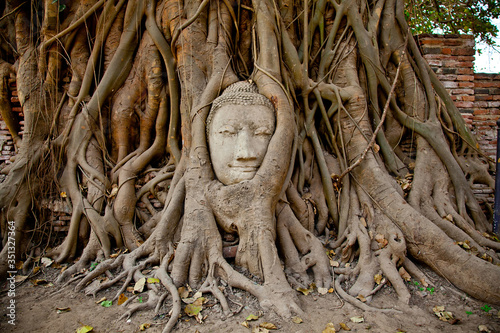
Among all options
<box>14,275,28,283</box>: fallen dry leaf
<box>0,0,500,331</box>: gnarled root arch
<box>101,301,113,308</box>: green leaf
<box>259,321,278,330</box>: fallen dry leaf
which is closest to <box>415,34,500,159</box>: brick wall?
<box>0,0,500,331</box>: gnarled root arch

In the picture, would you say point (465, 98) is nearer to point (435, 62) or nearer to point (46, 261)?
point (435, 62)

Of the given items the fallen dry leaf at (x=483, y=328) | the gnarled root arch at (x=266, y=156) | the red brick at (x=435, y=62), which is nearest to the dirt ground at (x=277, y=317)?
the fallen dry leaf at (x=483, y=328)

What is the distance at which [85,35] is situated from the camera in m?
3.90

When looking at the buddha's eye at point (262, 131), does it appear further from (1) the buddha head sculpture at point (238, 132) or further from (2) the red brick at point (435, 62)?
(2) the red brick at point (435, 62)

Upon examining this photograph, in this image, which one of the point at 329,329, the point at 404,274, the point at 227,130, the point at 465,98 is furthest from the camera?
the point at 465,98

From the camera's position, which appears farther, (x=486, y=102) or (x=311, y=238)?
(x=486, y=102)

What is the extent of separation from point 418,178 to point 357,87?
119 cm

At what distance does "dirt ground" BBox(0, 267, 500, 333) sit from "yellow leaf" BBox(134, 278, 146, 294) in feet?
0.28

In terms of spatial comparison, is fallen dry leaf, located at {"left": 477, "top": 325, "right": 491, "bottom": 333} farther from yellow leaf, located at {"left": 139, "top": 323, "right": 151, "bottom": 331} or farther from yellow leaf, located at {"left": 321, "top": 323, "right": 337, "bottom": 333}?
yellow leaf, located at {"left": 139, "top": 323, "right": 151, "bottom": 331}

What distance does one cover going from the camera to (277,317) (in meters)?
2.10

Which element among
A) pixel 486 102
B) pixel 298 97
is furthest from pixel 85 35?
pixel 486 102

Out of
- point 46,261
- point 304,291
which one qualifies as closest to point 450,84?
point 304,291

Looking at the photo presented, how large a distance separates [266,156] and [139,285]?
1.52m

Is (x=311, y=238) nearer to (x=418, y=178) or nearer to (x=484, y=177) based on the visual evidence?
(x=418, y=178)
